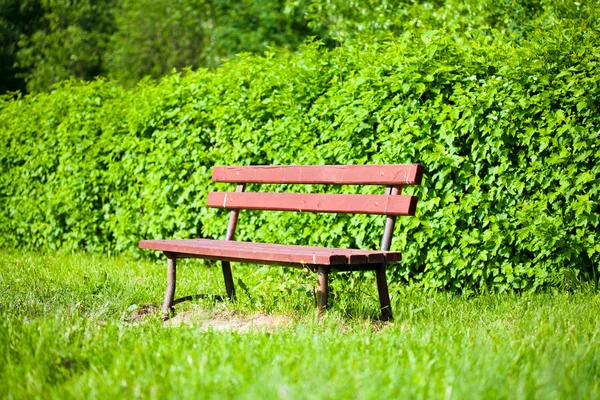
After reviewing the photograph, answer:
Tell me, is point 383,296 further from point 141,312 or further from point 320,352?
point 141,312

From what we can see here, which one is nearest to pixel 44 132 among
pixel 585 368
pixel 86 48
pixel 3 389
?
pixel 3 389

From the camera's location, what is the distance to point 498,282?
5207mm

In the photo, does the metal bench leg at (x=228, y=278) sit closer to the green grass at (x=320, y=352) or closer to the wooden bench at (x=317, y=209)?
the wooden bench at (x=317, y=209)

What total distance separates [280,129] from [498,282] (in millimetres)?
2432

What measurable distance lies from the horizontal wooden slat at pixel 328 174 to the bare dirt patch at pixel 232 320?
1034 millimetres

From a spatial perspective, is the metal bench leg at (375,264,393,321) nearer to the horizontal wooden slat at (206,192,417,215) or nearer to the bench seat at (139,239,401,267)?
the bench seat at (139,239,401,267)

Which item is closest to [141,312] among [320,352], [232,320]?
[232,320]

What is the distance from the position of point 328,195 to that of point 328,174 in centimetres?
15

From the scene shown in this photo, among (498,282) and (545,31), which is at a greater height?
(545,31)

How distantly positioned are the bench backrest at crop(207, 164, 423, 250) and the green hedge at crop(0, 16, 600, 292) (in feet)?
3.03

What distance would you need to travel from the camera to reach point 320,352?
3.03 metres

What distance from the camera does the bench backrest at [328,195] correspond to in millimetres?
4129

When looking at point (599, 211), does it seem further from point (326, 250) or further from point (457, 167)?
point (326, 250)

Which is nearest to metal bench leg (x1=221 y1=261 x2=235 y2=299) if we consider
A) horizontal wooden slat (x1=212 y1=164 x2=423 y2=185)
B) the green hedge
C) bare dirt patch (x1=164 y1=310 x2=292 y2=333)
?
bare dirt patch (x1=164 y1=310 x2=292 y2=333)
